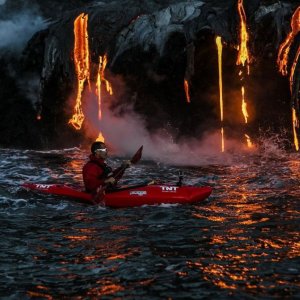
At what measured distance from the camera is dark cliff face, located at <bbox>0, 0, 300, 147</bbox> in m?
15.7

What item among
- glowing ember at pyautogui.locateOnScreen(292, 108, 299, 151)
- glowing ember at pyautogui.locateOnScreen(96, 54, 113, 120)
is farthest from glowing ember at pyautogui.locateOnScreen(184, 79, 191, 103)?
glowing ember at pyautogui.locateOnScreen(292, 108, 299, 151)

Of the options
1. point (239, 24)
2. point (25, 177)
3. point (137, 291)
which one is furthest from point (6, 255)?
point (239, 24)

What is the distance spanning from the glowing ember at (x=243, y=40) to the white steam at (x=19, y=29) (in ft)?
27.4

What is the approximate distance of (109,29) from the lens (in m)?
17.3

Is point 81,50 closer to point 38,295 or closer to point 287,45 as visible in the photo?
point 287,45

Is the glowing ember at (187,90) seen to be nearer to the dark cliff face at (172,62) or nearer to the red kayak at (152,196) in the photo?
the dark cliff face at (172,62)

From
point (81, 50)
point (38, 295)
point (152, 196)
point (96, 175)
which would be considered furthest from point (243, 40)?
point (38, 295)

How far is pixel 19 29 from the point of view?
2045 cm

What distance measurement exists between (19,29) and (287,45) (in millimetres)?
11069

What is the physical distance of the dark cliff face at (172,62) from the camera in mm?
15656

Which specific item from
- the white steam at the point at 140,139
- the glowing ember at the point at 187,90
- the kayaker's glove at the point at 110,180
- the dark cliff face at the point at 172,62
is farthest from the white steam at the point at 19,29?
A: the kayaker's glove at the point at 110,180

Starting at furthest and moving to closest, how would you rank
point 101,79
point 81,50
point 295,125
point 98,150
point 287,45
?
point 101,79, point 81,50, point 295,125, point 287,45, point 98,150

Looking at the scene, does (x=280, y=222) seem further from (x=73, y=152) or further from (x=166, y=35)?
(x=73, y=152)

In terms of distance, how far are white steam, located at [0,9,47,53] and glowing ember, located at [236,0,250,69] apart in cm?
835
